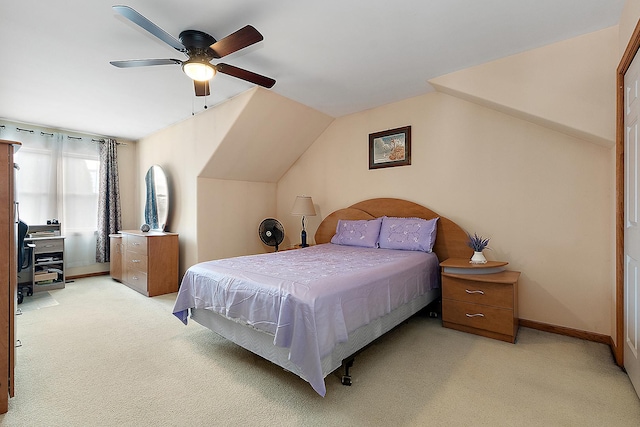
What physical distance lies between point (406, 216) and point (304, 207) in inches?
57.2

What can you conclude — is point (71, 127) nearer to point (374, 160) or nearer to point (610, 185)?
point (374, 160)

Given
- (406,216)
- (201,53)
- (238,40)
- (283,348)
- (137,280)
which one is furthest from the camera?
(137,280)

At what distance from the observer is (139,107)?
4.03 metres

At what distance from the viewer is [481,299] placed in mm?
2727

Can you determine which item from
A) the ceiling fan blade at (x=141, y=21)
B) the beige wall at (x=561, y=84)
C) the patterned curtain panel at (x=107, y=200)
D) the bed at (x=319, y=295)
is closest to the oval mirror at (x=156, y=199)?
the patterned curtain panel at (x=107, y=200)

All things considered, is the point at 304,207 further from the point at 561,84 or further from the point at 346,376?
the point at 561,84

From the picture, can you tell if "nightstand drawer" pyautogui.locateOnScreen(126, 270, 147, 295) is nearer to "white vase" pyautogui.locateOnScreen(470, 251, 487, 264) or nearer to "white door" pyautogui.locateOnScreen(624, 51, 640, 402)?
"white vase" pyautogui.locateOnScreen(470, 251, 487, 264)

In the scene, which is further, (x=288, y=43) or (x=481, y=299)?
(x=481, y=299)

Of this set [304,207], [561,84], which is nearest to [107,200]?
[304,207]

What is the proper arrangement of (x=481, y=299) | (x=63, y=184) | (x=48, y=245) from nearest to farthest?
1. (x=481, y=299)
2. (x=48, y=245)
3. (x=63, y=184)

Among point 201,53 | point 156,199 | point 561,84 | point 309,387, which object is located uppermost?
point 201,53

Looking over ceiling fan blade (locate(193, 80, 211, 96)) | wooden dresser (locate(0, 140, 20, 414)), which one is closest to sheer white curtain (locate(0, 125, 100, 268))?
ceiling fan blade (locate(193, 80, 211, 96))

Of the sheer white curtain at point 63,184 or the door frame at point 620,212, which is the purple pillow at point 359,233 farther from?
the sheer white curtain at point 63,184

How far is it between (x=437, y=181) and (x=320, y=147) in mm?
1956
